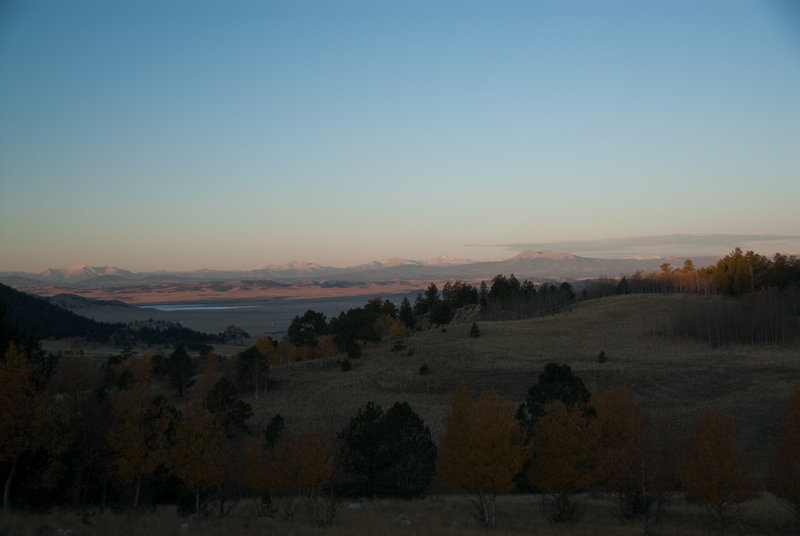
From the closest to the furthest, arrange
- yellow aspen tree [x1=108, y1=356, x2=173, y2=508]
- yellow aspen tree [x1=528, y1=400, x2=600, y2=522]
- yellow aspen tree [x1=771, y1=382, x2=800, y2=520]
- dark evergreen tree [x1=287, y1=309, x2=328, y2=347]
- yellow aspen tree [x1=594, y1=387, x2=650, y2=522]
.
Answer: yellow aspen tree [x1=771, y1=382, x2=800, y2=520], yellow aspen tree [x1=108, y1=356, x2=173, y2=508], yellow aspen tree [x1=594, y1=387, x2=650, y2=522], yellow aspen tree [x1=528, y1=400, x2=600, y2=522], dark evergreen tree [x1=287, y1=309, x2=328, y2=347]

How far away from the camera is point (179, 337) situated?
15838 centimetres

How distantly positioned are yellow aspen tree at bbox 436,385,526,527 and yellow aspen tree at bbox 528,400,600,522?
1.34 m

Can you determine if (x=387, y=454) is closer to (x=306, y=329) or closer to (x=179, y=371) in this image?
(x=179, y=371)

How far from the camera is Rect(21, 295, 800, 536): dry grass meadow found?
2506 cm

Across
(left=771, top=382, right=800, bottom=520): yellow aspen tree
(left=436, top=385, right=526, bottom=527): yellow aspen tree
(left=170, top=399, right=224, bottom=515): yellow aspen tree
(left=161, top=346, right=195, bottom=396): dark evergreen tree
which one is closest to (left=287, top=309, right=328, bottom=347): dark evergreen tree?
(left=161, top=346, right=195, bottom=396): dark evergreen tree

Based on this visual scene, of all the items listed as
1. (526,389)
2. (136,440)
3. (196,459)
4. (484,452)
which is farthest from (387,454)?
(526,389)

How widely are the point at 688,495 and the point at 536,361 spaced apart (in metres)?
46.3

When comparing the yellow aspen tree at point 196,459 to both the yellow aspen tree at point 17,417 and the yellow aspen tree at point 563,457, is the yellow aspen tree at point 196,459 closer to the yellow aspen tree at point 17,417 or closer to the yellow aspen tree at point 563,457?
the yellow aspen tree at point 17,417

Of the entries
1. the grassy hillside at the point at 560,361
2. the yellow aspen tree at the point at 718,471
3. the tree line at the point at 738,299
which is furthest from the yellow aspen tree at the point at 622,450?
the tree line at the point at 738,299

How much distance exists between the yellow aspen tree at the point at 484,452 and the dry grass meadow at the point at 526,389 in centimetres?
192

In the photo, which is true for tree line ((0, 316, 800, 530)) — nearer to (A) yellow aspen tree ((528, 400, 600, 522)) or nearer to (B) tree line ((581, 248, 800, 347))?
(A) yellow aspen tree ((528, 400, 600, 522))

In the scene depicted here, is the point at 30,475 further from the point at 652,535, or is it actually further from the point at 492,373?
the point at 492,373

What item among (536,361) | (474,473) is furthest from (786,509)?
(536,361)

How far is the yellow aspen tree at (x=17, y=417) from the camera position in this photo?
24031 mm
